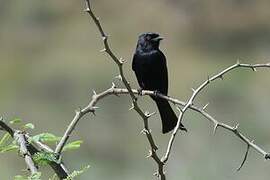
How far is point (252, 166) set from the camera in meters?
9.19

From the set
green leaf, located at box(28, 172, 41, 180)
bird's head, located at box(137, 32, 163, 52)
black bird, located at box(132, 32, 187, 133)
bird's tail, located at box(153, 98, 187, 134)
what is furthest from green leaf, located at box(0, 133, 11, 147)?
bird's head, located at box(137, 32, 163, 52)

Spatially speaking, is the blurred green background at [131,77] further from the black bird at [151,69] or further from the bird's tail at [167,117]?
the bird's tail at [167,117]

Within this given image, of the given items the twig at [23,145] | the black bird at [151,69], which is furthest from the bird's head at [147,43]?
the twig at [23,145]

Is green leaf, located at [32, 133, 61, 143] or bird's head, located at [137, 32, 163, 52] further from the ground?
green leaf, located at [32, 133, 61, 143]

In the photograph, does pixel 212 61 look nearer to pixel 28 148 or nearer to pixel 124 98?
pixel 124 98

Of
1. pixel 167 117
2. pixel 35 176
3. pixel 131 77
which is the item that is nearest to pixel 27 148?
pixel 35 176

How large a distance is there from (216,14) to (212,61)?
3.26 m

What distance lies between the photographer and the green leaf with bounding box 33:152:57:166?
217cm

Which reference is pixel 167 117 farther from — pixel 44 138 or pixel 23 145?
pixel 23 145

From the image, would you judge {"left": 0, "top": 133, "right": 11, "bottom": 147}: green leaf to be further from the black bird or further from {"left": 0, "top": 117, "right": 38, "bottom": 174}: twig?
the black bird

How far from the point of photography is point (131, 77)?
12484mm

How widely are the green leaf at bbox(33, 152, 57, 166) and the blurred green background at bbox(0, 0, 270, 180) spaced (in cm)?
562

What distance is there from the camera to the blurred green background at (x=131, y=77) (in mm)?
9875

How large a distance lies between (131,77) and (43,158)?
10.3 m
